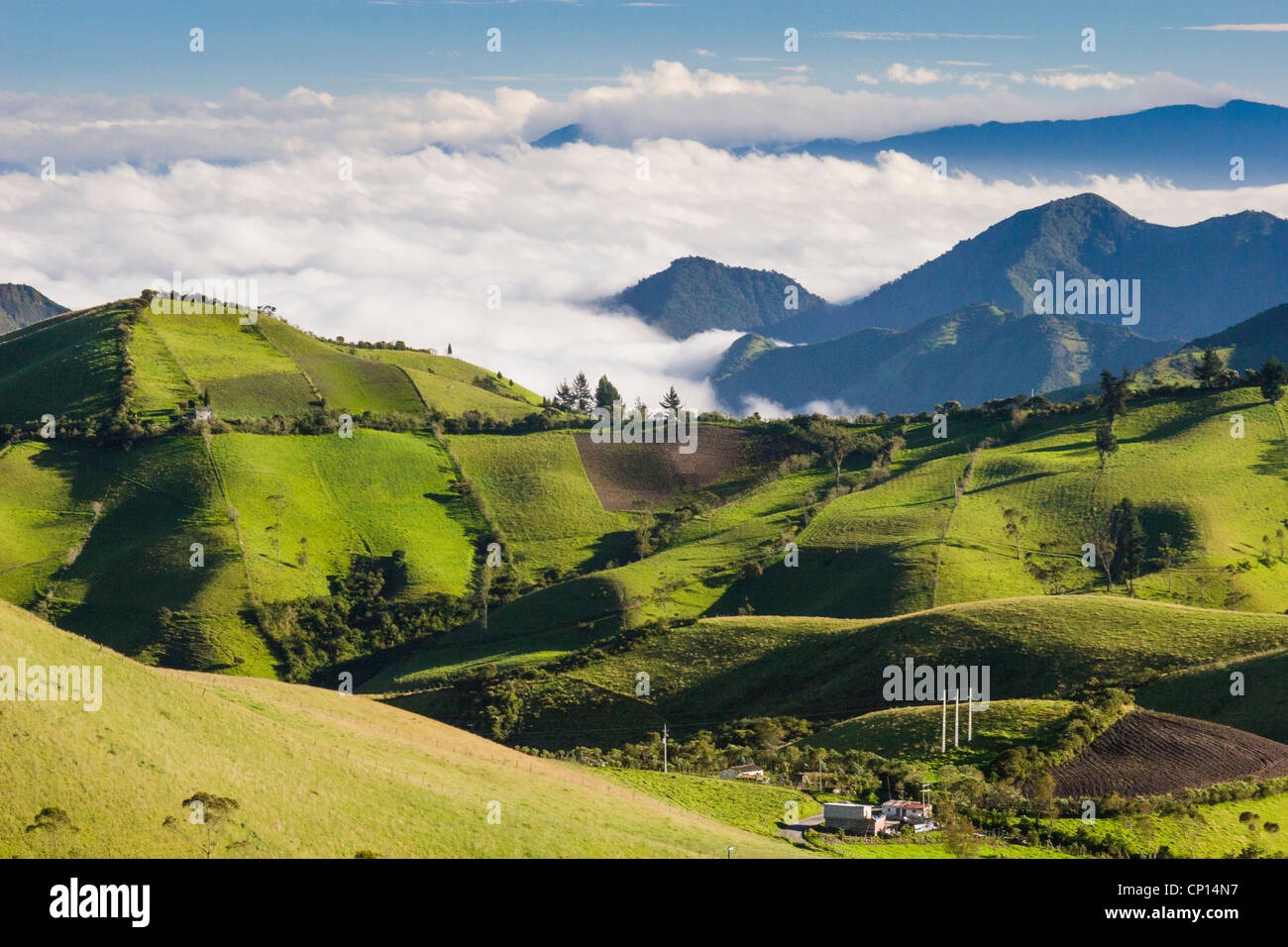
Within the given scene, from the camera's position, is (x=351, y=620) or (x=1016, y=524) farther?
(x=351, y=620)

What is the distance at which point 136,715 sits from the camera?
54469 millimetres

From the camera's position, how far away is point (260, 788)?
52.3 meters

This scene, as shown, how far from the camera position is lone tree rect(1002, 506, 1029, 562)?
167625 millimetres

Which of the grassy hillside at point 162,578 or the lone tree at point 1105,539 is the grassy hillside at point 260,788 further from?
the lone tree at point 1105,539

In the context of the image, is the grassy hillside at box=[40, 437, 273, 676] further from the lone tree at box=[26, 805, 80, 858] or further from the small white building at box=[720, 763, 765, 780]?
the lone tree at box=[26, 805, 80, 858]

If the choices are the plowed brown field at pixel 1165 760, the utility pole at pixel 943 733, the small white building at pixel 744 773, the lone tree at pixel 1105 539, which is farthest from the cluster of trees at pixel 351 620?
the plowed brown field at pixel 1165 760

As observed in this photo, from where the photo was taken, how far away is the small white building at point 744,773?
8831 cm

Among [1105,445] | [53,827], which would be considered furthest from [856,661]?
[53,827]

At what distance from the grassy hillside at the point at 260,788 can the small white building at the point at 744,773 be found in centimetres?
1876

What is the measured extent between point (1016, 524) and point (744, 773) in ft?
304

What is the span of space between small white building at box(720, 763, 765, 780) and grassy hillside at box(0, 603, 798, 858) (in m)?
18.8

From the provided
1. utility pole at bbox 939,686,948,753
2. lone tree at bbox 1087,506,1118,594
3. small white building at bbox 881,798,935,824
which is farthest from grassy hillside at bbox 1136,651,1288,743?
lone tree at bbox 1087,506,1118,594

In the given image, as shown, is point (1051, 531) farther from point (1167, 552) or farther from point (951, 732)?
point (951, 732)
